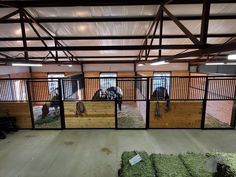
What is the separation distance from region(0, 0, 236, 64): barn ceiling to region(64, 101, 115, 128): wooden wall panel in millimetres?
1842

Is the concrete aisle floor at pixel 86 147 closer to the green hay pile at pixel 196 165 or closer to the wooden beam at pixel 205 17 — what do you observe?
the green hay pile at pixel 196 165

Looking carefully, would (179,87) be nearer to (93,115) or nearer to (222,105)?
(222,105)

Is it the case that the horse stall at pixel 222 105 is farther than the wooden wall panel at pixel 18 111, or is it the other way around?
the horse stall at pixel 222 105

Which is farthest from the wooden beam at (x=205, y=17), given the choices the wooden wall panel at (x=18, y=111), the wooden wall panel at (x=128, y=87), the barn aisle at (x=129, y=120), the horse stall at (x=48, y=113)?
the wooden wall panel at (x=128, y=87)

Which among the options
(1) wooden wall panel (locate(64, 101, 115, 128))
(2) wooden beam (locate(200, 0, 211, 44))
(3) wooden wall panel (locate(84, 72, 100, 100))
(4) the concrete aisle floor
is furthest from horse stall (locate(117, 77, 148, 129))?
(2) wooden beam (locate(200, 0, 211, 44))

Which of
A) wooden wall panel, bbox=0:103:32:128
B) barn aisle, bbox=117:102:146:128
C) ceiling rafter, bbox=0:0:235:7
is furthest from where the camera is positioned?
barn aisle, bbox=117:102:146:128

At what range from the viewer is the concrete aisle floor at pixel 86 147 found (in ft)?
10.6

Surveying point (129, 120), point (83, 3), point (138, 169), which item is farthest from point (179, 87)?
point (138, 169)

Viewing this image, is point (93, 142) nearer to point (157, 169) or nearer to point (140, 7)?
point (157, 169)

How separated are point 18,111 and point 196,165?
208 inches

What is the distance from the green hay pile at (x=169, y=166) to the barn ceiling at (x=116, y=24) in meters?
1.73

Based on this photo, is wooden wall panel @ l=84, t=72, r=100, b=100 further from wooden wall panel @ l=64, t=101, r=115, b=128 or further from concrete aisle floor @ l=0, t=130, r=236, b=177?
concrete aisle floor @ l=0, t=130, r=236, b=177

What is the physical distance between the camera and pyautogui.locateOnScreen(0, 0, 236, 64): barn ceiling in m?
3.09

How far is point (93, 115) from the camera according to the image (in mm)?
5086
